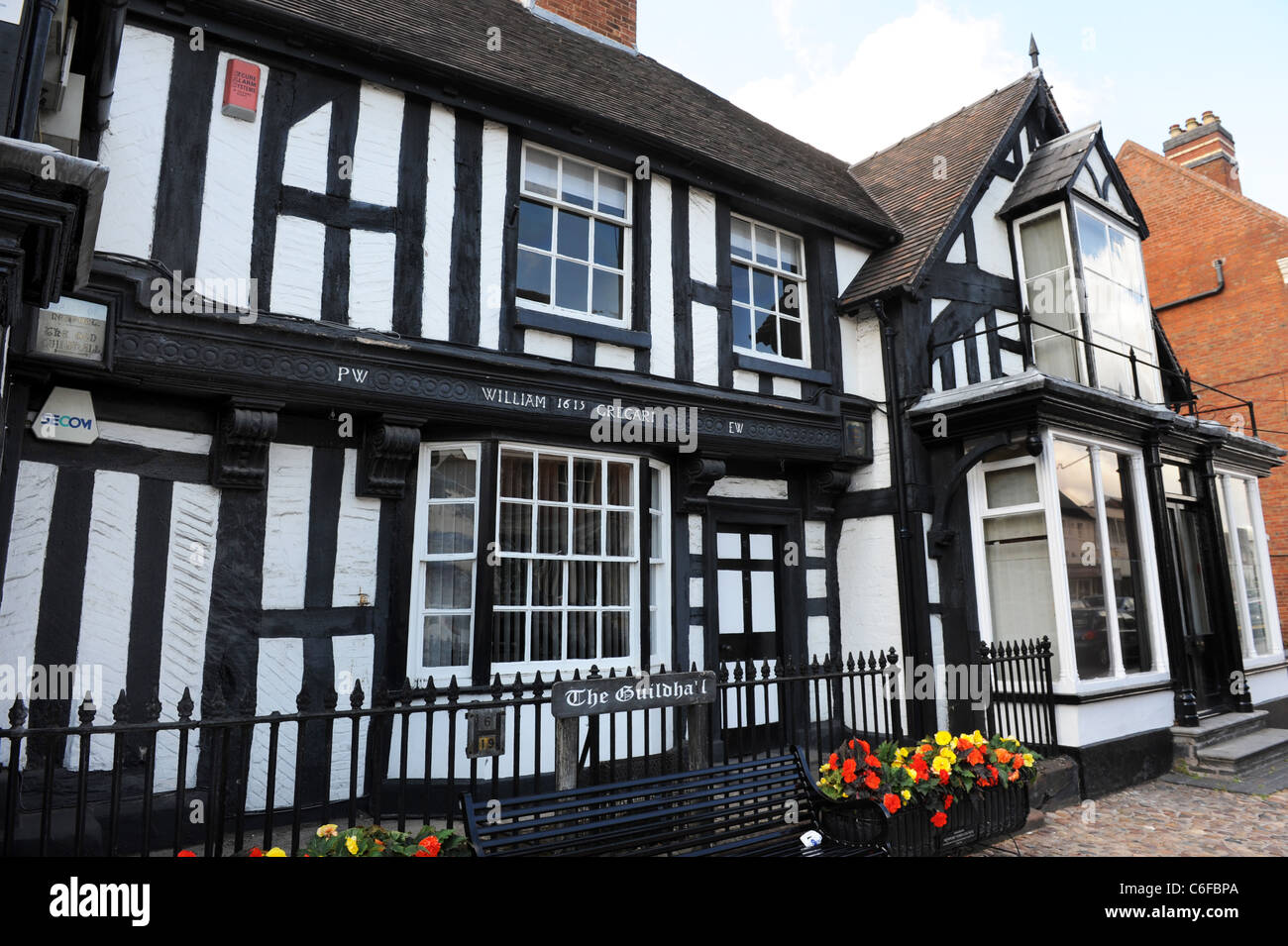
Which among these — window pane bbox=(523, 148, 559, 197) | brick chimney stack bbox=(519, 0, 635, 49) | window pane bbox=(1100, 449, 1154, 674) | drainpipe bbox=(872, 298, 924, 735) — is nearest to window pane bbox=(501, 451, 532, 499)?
window pane bbox=(523, 148, 559, 197)

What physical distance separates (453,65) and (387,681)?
513 cm

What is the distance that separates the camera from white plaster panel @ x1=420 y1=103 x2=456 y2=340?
21.2 feet

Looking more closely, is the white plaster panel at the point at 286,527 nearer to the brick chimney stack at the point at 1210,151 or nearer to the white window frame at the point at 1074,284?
the white window frame at the point at 1074,284

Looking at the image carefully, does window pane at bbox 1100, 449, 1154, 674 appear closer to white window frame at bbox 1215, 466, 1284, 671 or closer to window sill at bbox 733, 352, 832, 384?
white window frame at bbox 1215, 466, 1284, 671

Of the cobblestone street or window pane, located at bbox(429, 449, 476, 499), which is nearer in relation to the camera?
the cobblestone street

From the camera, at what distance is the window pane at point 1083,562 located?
322 inches

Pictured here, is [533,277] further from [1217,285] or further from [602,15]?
[1217,285]

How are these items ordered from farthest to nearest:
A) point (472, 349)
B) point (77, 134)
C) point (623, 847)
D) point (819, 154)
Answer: point (819, 154)
point (472, 349)
point (77, 134)
point (623, 847)

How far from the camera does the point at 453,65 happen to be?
21.7ft

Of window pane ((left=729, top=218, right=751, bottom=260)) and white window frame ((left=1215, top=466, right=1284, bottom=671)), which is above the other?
window pane ((left=729, top=218, right=751, bottom=260))

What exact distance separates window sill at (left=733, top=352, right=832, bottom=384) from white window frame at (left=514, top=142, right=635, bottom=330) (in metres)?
1.37

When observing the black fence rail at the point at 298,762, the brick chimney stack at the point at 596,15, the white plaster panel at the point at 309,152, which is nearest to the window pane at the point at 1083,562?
the black fence rail at the point at 298,762
